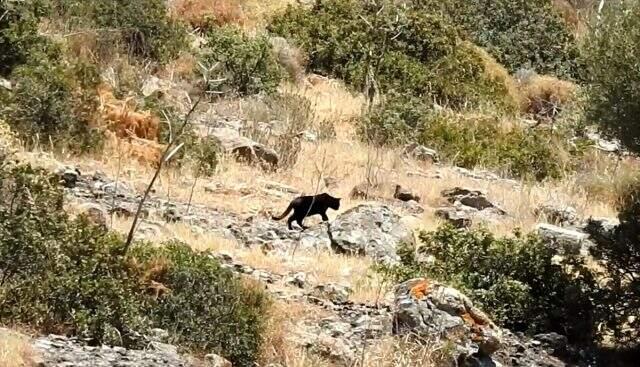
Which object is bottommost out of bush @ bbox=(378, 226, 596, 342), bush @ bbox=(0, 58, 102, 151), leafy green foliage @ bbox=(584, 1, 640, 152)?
bush @ bbox=(378, 226, 596, 342)

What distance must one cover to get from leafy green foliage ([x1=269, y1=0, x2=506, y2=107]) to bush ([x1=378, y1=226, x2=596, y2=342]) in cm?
851

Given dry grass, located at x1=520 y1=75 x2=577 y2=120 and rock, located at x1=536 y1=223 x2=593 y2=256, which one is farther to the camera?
dry grass, located at x1=520 y1=75 x2=577 y2=120

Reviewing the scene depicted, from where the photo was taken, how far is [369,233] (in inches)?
367

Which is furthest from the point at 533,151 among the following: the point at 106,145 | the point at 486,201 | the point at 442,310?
the point at 442,310

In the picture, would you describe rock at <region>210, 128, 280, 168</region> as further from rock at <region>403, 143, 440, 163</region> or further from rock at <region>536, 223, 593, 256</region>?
rock at <region>536, 223, 593, 256</region>

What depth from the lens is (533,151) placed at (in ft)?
49.2

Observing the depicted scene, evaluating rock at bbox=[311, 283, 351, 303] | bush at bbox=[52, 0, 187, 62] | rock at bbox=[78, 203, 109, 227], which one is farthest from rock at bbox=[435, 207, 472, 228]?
bush at bbox=[52, 0, 187, 62]

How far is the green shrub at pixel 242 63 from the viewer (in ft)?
51.3

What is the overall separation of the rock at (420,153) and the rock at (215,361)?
826 cm

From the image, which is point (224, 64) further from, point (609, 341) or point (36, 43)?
point (609, 341)

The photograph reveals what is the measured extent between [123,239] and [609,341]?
3908 mm

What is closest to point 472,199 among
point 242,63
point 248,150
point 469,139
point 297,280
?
point 248,150

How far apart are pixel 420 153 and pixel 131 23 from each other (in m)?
4.97

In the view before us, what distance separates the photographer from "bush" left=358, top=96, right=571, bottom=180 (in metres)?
14.6
